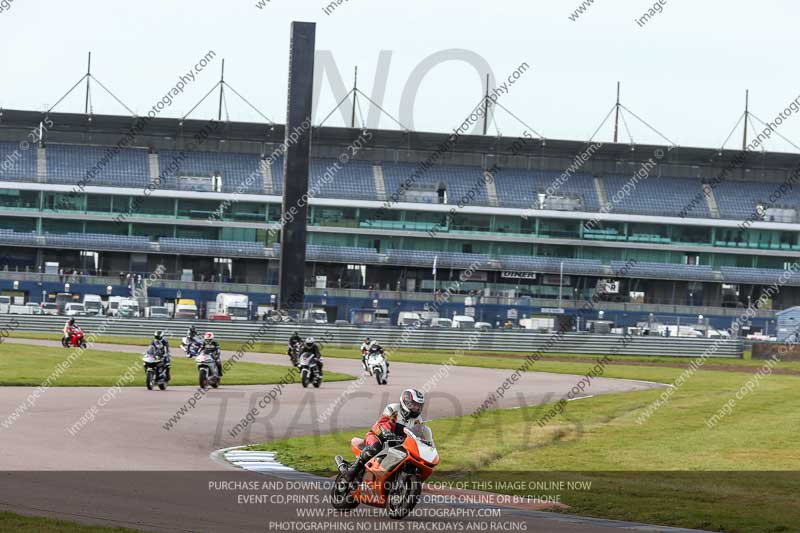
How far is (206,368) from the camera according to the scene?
36.6 m

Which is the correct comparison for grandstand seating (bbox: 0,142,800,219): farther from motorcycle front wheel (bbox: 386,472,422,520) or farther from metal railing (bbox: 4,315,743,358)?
motorcycle front wheel (bbox: 386,472,422,520)

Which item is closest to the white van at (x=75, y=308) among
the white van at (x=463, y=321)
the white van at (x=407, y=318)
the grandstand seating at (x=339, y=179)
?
the white van at (x=407, y=318)

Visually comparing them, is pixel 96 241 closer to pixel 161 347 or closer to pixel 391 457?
pixel 161 347

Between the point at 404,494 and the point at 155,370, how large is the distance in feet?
73.3

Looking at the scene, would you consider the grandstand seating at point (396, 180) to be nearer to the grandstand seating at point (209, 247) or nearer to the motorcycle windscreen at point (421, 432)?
the grandstand seating at point (209, 247)

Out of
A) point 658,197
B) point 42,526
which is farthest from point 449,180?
point 42,526

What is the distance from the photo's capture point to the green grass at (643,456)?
17172mm

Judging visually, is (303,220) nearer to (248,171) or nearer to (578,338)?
(578,338)

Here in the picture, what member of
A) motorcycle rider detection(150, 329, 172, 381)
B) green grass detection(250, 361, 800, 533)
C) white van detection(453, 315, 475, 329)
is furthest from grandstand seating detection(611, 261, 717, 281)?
motorcycle rider detection(150, 329, 172, 381)

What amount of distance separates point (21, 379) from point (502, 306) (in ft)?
194

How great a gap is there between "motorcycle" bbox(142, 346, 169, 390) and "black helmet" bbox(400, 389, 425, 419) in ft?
71.5

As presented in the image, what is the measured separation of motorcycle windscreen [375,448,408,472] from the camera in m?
14.9

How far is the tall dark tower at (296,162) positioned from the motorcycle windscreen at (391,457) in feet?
173

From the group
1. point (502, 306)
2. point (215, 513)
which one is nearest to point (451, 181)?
point (502, 306)
